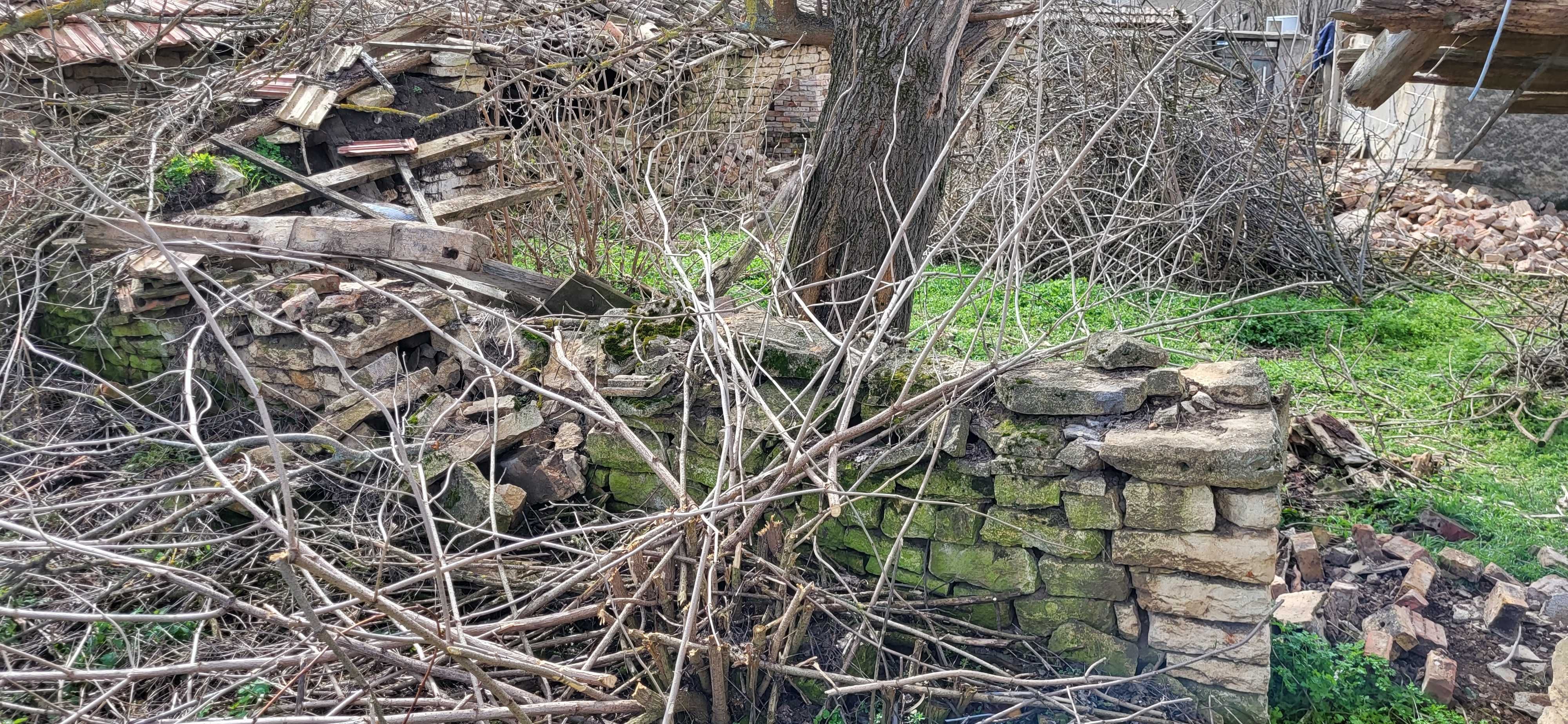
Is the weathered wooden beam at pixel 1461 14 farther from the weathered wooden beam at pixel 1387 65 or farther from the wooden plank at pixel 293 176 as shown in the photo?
the wooden plank at pixel 293 176

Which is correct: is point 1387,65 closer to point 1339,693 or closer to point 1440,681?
point 1440,681

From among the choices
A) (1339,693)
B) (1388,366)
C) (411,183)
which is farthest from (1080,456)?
(411,183)

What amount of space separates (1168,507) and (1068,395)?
0.47 m

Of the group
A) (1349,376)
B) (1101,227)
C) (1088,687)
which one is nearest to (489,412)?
(1088,687)

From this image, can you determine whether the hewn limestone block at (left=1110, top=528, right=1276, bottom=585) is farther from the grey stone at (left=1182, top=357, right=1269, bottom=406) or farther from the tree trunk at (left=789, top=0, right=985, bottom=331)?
the tree trunk at (left=789, top=0, right=985, bottom=331)

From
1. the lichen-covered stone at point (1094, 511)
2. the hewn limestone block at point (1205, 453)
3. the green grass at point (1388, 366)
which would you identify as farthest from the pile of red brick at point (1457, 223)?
the lichen-covered stone at point (1094, 511)

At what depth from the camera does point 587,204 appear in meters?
6.59

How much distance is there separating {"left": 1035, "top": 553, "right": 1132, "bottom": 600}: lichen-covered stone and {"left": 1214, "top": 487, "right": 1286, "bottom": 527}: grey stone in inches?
15.4

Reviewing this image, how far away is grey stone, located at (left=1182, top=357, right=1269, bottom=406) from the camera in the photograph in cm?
316

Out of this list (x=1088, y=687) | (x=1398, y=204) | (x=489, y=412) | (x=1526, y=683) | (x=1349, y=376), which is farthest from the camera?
(x=1398, y=204)

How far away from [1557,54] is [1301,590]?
289 centimetres

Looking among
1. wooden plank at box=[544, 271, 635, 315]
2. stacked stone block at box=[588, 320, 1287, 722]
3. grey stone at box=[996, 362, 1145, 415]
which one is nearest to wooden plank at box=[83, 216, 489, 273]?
wooden plank at box=[544, 271, 635, 315]

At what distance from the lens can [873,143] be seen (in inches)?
170

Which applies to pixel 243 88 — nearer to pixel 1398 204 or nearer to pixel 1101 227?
pixel 1101 227
